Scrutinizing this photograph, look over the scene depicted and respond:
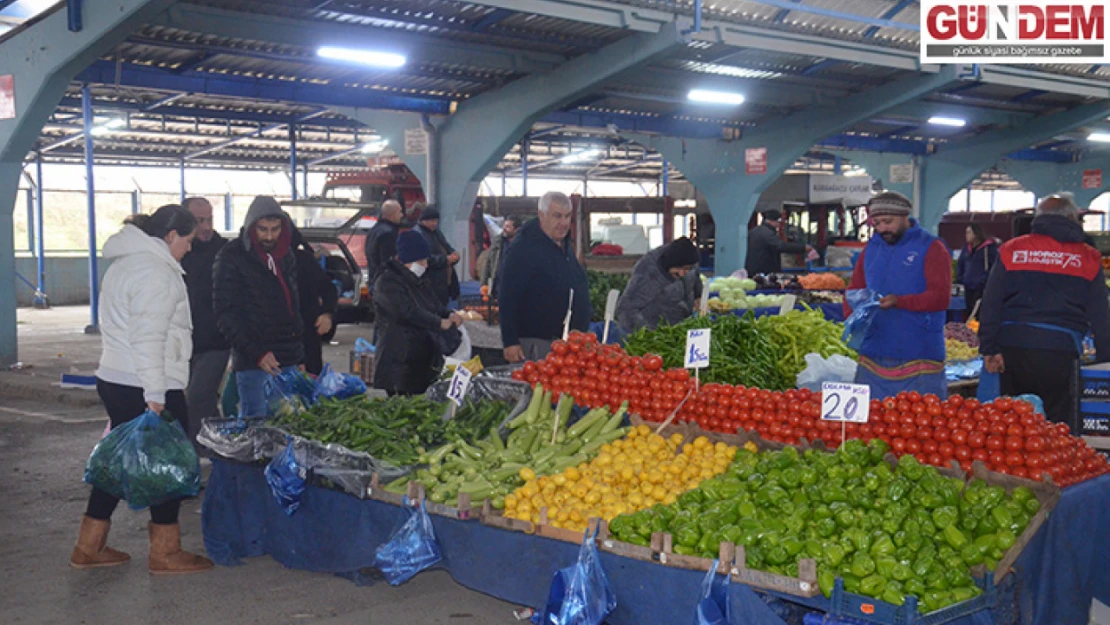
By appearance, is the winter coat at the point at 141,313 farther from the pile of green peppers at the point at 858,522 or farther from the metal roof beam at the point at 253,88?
the metal roof beam at the point at 253,88

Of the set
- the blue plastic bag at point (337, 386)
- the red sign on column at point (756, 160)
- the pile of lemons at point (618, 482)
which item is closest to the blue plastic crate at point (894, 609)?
Result: the pile of lemons at point (618, 482)

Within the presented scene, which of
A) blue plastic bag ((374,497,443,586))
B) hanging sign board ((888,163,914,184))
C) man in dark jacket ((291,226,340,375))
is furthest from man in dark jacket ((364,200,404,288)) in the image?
hanging sign board ((888,163,914,184))

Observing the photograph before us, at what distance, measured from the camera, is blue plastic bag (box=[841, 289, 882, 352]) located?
577 centimetres

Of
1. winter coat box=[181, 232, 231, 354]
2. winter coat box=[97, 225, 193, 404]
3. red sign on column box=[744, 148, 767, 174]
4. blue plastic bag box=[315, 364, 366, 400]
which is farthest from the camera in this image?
red sign on column box=[744, 148, 767, 174]

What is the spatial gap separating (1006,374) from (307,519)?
392 cm

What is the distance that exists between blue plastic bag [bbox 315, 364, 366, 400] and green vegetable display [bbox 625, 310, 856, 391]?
174cm

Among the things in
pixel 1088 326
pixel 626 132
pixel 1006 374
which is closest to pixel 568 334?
pixel 1006 374

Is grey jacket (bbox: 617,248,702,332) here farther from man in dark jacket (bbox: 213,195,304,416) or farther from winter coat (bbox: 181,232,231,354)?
winter coat (bbox: 181,232,231,354)

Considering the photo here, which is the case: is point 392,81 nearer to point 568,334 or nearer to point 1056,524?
point 568,334

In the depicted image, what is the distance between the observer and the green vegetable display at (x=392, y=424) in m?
5.32

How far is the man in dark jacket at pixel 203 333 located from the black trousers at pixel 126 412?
4.08ft

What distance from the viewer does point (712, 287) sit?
496 inches

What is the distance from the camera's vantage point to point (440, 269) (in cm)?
939

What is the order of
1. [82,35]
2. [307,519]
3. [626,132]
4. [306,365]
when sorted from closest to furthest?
[307,519] < [306,365] < [82,35] < [626,132]
